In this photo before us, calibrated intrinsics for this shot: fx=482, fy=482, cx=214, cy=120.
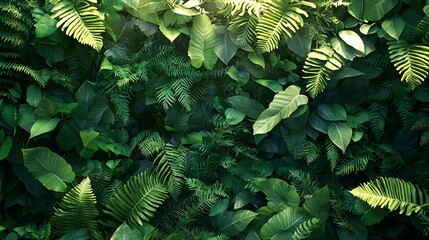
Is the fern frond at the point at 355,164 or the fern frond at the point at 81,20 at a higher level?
the fern frond at the point at 81,20

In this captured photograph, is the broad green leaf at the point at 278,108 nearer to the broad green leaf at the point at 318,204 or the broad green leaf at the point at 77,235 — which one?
the broad green leaf at the point at 318,204

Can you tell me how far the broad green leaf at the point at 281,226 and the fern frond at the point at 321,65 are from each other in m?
0.73

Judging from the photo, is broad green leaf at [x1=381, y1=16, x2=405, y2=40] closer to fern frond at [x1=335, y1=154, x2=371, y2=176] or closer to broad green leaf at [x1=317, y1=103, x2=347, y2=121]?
broad green leaf at [x1=317, y1=103, x2=347, y2=121]

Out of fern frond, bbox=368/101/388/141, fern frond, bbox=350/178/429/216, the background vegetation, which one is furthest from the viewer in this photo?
fern frond, bbox=368/101/388/141

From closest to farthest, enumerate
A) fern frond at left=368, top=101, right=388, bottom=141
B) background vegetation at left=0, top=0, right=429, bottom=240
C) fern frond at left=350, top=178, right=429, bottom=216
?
fern frond at left=350, top=178, right=429, bottom=216
background vegetation at left=0, top=0, right=429, bottom=240
fern frond at left=368, top=101, right=388, bottom=141

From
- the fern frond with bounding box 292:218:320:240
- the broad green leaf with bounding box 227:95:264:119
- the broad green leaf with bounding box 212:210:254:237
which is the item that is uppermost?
the broad green leaf with bounding box 227:95:264:119

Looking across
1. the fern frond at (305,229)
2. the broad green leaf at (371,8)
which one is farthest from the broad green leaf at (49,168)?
the broad green leaf at (371,8)

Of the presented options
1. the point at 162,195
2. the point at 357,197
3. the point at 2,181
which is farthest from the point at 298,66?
the point at 2,181

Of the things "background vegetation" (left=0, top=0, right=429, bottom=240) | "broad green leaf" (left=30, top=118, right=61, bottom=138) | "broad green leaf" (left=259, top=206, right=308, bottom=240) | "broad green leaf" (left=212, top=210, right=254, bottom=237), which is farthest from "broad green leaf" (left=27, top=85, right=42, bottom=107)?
"broad green leaf" (left=259, top=206, right=308, bottom=240)

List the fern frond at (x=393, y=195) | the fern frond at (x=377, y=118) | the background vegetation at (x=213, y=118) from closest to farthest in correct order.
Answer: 1. the fern frond at (x=393, y=195)
2. the background vegetation at (x=213, y=118)
3. the fern frond at (x=377, y=118)

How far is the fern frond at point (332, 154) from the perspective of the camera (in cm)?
295

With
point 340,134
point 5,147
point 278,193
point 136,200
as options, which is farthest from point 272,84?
point 5,147

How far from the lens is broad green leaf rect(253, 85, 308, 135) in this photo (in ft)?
9.46

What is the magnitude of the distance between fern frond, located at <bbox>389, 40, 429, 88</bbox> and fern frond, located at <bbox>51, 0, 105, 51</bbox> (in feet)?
5.61
